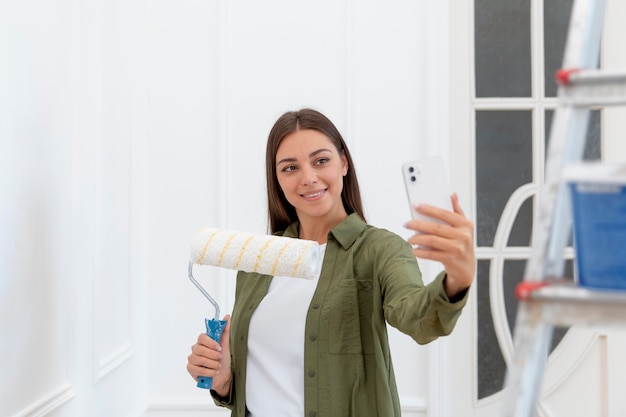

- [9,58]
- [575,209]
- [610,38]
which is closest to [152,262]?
[9,58]

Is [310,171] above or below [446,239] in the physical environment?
above

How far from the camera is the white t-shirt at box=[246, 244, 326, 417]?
157cm

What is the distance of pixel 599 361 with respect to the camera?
2289 mm

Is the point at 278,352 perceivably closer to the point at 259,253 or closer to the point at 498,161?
the point at 259,253

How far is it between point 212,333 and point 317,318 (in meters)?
0.26

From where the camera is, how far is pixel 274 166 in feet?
5.72

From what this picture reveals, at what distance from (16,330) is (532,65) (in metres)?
1.98

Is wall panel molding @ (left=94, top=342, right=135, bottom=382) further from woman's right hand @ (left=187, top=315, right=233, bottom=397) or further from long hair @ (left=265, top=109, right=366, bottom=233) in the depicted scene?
long hair @ (left=265, top=109, right=366, bottom=233)

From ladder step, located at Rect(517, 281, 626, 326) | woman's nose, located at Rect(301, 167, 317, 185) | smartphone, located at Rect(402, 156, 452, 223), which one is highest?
woman's nose, located at Rect(301, 167, 317, 185)

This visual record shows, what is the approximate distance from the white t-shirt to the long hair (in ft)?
0.59

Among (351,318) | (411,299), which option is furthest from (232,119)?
(411,299)

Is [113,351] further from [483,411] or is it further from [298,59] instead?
[483,411]

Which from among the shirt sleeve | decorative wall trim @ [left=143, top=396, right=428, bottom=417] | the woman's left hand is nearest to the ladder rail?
the woman's left hand

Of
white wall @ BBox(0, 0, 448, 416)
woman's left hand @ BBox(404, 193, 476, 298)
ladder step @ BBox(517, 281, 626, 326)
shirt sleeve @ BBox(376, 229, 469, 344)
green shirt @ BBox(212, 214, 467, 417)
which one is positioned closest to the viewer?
ladder step @ BBox(517, 281, 626, 326)
